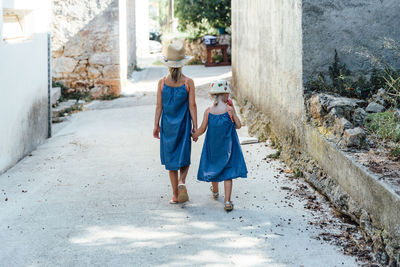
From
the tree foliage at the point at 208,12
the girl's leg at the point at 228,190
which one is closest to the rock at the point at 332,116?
the girl's leg at the point at 228,190

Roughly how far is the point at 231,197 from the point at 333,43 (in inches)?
75.9

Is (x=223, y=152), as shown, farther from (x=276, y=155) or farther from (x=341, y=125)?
(x=276, y=155)

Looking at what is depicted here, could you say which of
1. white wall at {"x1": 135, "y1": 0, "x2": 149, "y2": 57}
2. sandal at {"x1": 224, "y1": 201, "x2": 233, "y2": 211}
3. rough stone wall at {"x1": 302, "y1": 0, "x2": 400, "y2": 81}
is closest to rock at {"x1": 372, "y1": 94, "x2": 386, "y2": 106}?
rough stone wall at {"x1": 302, "y1": 0, "x2": 400, "y2": 81}

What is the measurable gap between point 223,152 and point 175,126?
1.61ft

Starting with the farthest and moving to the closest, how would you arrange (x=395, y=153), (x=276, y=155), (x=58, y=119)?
(x=58, y=119) → (x=276, y=155) → (x=395, y=153)

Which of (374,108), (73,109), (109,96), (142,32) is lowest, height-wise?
(73,109)

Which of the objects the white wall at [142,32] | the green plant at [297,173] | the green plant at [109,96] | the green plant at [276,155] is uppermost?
the white wall at [142,32]

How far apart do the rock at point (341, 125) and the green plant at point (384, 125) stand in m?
0.22

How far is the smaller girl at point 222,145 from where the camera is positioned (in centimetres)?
468

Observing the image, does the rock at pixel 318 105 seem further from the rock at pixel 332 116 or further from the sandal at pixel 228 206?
the sandal at pixel 228 206

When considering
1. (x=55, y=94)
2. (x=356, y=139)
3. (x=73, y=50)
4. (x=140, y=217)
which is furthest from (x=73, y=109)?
(x=356, y=139)

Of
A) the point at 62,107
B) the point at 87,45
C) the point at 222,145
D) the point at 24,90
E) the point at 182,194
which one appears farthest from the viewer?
the point at 87,45

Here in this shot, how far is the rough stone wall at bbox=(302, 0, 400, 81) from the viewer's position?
17.6 ft

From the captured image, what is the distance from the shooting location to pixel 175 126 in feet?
15.6
